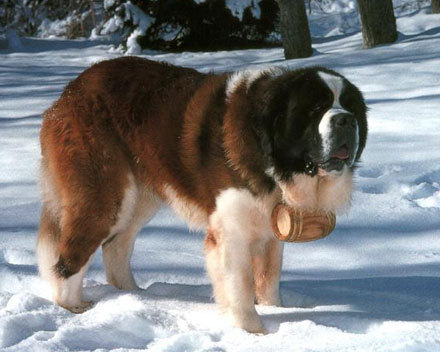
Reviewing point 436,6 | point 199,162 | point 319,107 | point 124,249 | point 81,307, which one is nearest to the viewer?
point 319,107

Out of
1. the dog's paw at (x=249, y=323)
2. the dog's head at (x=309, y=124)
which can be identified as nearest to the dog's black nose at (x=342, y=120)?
the dog's head at (x=309, y=124)

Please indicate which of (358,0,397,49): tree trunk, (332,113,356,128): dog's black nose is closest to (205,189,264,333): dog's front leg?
(332,113,356,128): dog's black nose

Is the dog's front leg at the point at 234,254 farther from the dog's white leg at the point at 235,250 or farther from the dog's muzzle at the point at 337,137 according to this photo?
the dog's muzzle at the point at 337,137

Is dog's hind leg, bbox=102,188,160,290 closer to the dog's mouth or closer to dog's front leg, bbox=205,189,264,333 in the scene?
dog's front leg, bbox=205,189,264,333

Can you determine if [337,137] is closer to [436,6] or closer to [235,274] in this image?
[235,274]

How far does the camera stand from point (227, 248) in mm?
3568

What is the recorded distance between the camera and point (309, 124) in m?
3.32

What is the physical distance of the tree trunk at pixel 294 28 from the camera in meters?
11.0

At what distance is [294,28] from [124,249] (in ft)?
24.7

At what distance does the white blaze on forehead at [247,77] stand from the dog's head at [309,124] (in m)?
0.16

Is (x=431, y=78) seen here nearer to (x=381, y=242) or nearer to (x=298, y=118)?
(x=381, y=242)

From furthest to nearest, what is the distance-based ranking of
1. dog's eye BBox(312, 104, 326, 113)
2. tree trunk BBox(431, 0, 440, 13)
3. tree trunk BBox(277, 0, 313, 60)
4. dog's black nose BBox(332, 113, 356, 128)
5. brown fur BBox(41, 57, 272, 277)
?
tree trunk BBox(431, 0, 440, 13)
tree trunk BBox(277, 0, 313, 60)
brown fur BBox(41, 57, 272, 277)
dog's eye BBox(312, 104, 326, 113)
dog's black nose BBox(332, 113, 356, 128)

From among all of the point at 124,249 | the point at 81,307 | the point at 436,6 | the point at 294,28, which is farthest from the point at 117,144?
the point at 436,6

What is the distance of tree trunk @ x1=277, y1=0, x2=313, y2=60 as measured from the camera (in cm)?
1103
